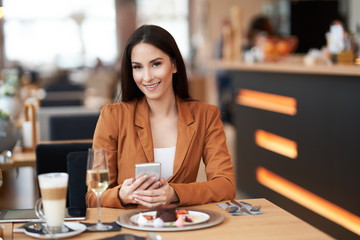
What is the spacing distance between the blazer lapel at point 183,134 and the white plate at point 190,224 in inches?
17.4

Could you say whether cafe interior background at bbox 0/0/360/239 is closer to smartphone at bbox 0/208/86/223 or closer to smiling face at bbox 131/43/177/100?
smiling face at bbox 131/43/177/100

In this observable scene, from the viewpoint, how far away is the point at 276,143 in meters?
5.11

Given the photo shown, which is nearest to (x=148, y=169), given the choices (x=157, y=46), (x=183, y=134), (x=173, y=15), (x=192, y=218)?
(x=192, y=218)

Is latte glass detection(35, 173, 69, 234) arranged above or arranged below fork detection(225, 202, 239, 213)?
above

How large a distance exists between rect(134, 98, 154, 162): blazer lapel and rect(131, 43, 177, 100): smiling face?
0.08 meters

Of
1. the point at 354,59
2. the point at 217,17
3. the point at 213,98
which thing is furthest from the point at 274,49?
the point at 217,17

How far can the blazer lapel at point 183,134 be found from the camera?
242 cm

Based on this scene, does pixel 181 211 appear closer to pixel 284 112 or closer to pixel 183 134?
pixel 183 134

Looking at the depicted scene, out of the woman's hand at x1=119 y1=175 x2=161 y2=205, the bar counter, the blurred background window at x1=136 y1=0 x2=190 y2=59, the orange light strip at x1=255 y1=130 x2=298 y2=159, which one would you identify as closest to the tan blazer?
the woman's hand at x1=119 y1=175 x2=161 y2=205

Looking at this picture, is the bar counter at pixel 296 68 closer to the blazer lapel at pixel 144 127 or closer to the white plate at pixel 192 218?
the blazer lapel at pixel 144 127

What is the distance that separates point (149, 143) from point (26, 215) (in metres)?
0.59

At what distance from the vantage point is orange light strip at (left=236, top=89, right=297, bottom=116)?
482cm

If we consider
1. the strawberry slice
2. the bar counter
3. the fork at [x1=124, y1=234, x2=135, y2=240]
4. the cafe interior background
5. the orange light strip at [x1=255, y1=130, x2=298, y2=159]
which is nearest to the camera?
the fork at [x1=124, y1=234, x2=135, y2=240]

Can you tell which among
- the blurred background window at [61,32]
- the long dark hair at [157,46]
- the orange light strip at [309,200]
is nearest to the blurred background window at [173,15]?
the blurred background window at [61,32]
